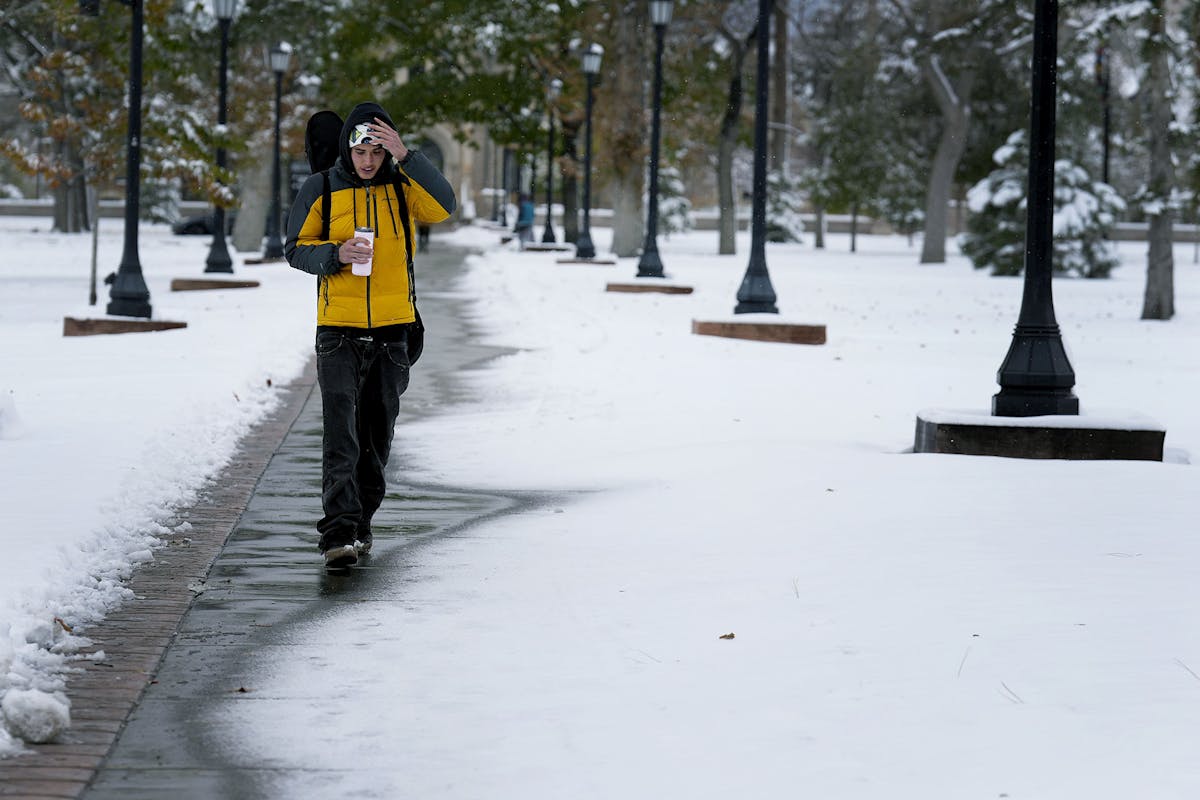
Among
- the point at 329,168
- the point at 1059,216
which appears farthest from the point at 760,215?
the point at 1059,216

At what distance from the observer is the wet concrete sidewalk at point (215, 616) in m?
4.79

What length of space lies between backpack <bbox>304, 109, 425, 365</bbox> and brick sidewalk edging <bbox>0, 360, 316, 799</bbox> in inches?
48.1

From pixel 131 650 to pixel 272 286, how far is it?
81.0ft

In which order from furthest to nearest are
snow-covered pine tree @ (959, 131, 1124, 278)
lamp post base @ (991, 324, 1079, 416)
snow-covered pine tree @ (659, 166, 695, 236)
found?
snow-covered pine tree @ (659, 166, 695, 236) → snow-covered pine tree @ (959, 131, 1124, 278) → lamp post base @ (991, 324, 1079, 416)

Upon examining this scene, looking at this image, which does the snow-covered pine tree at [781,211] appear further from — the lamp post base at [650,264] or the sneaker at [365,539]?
the sneaker at [365,539]

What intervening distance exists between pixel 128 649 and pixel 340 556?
1494mm

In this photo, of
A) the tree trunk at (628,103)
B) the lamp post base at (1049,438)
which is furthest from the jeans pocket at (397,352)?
the tree trunk at (628,103)

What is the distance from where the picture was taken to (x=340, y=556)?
24.6 ft

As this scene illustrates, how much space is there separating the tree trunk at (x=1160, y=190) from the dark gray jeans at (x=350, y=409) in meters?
21.2

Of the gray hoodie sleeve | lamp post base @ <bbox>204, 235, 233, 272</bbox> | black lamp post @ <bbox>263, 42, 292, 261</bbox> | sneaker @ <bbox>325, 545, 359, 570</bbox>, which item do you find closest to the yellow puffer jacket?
the gray hoodie sleeve

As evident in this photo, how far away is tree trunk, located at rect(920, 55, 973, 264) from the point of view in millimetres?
50562

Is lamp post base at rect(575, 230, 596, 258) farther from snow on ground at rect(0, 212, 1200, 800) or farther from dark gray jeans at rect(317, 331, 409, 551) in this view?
dark gray jeans at rect(317, 331, 409, 551)

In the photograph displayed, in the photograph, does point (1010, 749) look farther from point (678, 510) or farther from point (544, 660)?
point (678, 510)

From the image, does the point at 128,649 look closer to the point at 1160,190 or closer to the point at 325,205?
the point at 325,205
